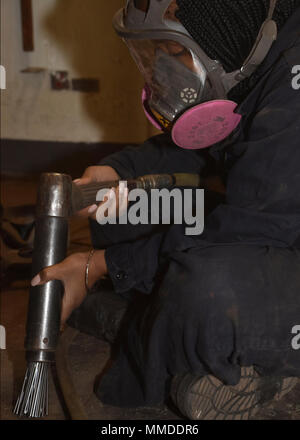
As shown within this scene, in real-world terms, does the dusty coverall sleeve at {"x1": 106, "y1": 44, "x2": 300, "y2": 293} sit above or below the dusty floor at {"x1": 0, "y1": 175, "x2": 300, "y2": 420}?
above

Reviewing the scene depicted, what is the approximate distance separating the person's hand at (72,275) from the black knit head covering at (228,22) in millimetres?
499

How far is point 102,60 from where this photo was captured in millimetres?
3066

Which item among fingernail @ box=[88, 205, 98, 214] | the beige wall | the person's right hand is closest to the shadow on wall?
the beige wall

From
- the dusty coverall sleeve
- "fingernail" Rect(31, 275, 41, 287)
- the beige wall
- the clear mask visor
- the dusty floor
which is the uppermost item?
the beige wall

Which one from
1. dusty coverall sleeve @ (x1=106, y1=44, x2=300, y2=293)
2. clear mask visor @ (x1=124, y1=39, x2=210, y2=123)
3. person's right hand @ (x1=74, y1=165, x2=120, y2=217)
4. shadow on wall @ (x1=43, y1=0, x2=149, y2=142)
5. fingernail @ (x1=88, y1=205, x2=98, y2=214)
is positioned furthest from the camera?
shadow on wall @ (x1=43, y1=0, x2=149, y2=142)

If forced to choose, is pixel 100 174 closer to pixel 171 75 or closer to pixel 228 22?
pixel 171 75

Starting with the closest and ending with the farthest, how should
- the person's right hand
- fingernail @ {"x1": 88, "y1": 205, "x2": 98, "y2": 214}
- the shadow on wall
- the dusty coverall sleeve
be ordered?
the dusty coverall sleeve, fingernail @ {"x1": 88, "y1": 205, "x2": 98, "y2": 214}, the person's right hand, the shadow on wall

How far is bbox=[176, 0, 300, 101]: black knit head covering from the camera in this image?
1001 mm

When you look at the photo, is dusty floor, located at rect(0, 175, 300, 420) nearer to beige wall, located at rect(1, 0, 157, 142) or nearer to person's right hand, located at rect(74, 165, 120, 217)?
person's right hand, located at rect(74, 165, 120, 217)

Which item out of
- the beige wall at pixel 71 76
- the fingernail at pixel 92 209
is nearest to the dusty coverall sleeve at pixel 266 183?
the fingernail at pixel 92 209

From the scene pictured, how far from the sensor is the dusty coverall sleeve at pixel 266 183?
95cm

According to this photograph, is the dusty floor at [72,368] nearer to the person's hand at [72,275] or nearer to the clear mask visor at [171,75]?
the person's hand at [72,275]

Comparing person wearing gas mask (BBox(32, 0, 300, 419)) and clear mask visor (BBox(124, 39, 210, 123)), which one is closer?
person wearing gas mask (BBox(32, 0, 300, 419))

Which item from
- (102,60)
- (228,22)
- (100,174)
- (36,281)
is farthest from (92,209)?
(102,60)
